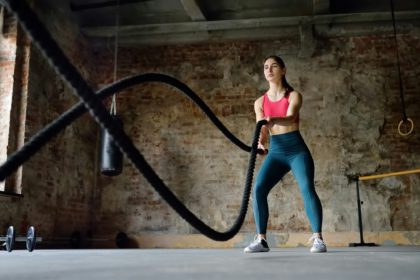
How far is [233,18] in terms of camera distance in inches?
269

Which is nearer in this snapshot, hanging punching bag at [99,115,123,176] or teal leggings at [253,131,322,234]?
teal leggings at [253,131,322,234]

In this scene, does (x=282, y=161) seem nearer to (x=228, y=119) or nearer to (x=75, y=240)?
(x=228, y=119)

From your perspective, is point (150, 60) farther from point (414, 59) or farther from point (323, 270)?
point (323, 270)

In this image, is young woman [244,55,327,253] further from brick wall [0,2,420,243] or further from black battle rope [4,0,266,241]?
brick wall [0,2,420,243]

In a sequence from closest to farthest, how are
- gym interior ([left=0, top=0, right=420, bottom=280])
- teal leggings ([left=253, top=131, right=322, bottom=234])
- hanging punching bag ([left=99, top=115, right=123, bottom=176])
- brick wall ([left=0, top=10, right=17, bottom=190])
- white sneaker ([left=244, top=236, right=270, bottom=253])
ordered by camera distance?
teal leggings ([left=253, top=131, right=322, bottom=234])
white sneaker ([left=244, top=236, right=270, bottom=253])
brick wall ([left=0, top=10, right=17, bottom=190])
hanging punching bag ([left=99, top=115, right=123, bottom=176])
gym interior ([left=0, top=0, right=420, bottom=280])

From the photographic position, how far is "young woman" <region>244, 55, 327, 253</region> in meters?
3.35

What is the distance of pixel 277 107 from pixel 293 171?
55 cm

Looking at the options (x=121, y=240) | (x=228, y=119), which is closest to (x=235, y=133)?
(x=228, y=119)

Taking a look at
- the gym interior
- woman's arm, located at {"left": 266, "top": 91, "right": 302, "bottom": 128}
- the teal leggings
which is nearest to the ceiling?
the gym interior

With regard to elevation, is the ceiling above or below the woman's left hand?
above

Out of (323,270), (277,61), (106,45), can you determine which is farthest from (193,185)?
(323,270)

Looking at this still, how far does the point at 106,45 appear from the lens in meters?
7.37

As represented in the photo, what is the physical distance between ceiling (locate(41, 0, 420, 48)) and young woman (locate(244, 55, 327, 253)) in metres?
3.05

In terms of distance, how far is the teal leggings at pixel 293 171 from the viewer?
3350 mm
